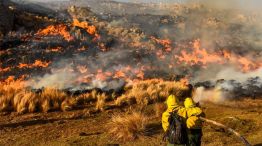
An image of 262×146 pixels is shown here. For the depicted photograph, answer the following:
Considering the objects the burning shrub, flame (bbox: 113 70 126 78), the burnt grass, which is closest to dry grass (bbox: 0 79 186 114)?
the burning shrub

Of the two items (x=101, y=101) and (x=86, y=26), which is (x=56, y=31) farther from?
(x=101, y=101)

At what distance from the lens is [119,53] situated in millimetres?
33375

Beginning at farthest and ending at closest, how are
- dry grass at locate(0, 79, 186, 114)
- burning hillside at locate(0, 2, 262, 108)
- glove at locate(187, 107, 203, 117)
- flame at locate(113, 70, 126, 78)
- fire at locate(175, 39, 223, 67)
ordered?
fire at locate(175, 39, 223, 67), flame at locate(113, 70, 126, 78), burning hillside at locate(0, 2, 262, 108), dry grass at locate(0, 79, 186, 114), glove at locate(187, 107, 203, 117)

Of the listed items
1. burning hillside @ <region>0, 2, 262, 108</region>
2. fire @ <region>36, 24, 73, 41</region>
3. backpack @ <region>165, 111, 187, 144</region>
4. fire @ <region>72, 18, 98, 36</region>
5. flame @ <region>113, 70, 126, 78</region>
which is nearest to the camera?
backpack @ <region>165, 111, 187, 144</region>

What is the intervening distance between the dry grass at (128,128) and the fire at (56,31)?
20.0 metres

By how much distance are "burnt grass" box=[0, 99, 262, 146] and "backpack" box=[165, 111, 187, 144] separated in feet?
16.6

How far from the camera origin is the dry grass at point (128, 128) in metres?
15.0

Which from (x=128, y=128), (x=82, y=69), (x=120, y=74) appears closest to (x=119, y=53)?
(x=120, y=74)

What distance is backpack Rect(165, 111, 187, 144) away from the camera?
9297 mm

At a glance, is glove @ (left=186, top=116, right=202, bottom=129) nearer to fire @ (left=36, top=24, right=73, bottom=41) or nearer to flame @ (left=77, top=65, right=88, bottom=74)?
flame @ (left=77, top=65, right=88, bottom=74)

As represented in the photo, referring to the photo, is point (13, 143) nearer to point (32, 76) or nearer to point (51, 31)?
point (32, 76)

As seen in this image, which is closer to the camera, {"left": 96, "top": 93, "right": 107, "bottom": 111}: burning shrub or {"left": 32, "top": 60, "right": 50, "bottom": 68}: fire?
{"left": 96, "top": 93, "right": 107, "bottom": 111}: burning shrub

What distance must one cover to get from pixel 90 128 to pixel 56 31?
817 inches

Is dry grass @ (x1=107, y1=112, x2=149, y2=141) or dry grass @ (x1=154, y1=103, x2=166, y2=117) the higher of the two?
dry grass @ (x1=107, y1=112, x2=149, y2=141)
